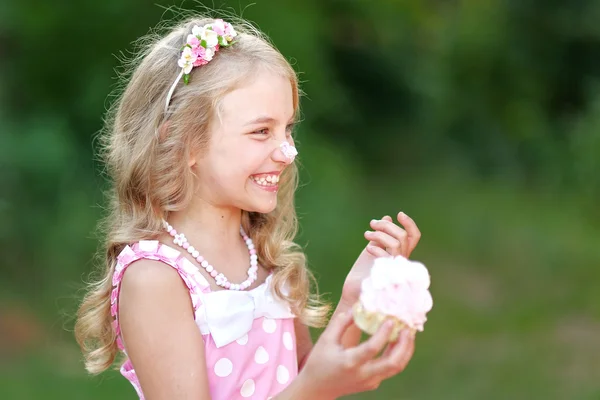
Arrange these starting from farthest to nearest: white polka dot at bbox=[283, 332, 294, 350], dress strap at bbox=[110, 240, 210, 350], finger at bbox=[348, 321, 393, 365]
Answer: white polka dot at bbox=[283, 332, 294, 350] < dress strap at bbox=[110, 240, 210, 350] < finger at bbox=[348, 321, 393, 365]

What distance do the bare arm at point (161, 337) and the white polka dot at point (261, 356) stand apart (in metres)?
0.21

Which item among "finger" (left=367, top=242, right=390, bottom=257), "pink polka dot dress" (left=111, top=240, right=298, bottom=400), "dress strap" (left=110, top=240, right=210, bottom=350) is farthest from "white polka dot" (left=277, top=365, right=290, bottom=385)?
"finger" (left=367, top=242, right=390, bottom=257)

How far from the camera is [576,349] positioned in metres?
5.89

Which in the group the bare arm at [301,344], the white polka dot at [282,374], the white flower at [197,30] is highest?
the white flower at [197,30]

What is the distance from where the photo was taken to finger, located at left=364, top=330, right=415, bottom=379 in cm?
174

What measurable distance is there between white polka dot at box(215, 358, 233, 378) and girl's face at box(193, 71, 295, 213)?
395 millimetres

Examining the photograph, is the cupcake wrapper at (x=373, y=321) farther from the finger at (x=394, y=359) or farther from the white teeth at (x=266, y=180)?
the white teeth at (x=266, y=180)

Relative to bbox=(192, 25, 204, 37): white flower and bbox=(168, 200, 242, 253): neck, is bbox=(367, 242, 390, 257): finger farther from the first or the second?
bbox=(192, 25, 204, 37): white flower

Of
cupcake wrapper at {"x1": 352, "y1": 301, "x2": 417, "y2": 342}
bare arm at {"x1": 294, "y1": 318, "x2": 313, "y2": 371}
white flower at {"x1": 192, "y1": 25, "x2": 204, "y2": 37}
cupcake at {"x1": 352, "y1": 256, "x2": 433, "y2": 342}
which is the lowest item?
bare arm at {"x1": 294, "y1": 318, "x2": 313, "y2": 371}

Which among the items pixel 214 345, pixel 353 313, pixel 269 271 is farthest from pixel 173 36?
Answer: pixel 353 313

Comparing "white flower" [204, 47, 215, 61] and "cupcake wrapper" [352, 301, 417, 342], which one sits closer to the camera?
"cupcake wrapper" [352, 301, 417, 342]

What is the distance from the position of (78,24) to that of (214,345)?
14.8ft

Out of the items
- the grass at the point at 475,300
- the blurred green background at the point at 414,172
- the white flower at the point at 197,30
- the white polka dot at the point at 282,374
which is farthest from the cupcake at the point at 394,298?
the grass at the point at 475,300

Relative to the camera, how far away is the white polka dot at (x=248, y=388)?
2.26 meters
